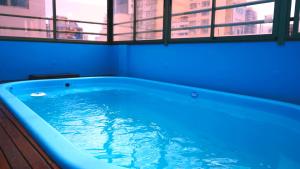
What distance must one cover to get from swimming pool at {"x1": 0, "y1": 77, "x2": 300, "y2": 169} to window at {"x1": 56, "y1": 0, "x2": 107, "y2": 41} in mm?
1980

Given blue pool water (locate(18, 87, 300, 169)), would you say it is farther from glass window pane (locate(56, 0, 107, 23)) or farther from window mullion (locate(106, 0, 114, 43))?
window mullion (locate(106, 0, 114, 43))

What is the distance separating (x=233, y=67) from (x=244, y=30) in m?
0.61

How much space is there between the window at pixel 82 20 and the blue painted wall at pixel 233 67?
1.73m

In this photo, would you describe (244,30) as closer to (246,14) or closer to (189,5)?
(246,14)

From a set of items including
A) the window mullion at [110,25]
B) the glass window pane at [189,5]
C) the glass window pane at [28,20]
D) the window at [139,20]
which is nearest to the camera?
the glass window pane at [189,5]

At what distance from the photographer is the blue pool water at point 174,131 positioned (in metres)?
1.71

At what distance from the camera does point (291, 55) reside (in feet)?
9.37

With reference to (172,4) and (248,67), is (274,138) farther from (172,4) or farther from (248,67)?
(172,4)

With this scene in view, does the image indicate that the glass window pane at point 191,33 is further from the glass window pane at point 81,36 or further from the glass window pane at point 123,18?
the glass window pane at point 81,36

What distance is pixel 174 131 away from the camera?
90.9 inches

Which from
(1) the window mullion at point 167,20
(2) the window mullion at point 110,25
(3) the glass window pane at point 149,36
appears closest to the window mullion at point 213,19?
(1) the window mullion at point 167,20

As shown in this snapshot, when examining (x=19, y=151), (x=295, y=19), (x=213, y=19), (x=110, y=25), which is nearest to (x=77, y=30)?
(x=110, y=25)

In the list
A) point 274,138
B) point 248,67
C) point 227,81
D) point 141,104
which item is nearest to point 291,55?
point 248,67

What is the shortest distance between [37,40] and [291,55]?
15.5 feet
